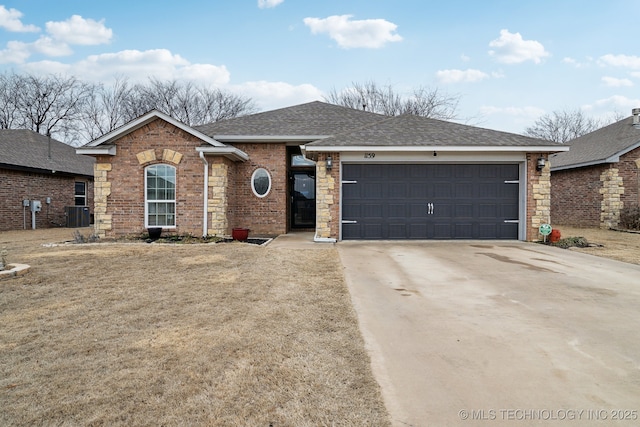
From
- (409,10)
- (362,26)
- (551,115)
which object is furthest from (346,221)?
(551,115)

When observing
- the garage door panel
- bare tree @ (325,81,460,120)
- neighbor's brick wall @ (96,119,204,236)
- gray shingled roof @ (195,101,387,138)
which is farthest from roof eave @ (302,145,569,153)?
bare tree @ (325,81,460,120)

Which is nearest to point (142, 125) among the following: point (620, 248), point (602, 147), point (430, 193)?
point (430, 193)

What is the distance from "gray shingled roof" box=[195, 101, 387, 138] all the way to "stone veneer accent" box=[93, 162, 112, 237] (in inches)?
136

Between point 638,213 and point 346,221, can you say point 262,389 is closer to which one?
point 346,221

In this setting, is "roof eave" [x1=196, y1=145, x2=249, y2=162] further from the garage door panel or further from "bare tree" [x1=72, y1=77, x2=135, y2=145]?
"bare tree" [x1=72, y1=77, x2=135, y2=145]

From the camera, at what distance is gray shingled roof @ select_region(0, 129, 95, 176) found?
1704 cm

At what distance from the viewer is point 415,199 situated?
449 inches

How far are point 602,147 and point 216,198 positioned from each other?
57.1 ft

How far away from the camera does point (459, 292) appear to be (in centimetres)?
562

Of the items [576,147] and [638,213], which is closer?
[638,213]

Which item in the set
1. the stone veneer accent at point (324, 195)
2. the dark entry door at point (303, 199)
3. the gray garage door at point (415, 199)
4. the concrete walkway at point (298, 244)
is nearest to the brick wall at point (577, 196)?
the gray garage door at point (415, 199)

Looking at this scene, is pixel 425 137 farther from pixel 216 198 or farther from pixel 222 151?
pixel 216 198

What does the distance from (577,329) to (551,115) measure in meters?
45.2

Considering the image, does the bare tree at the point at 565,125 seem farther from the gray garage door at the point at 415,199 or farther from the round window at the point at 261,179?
the round window at the point at 261,179
